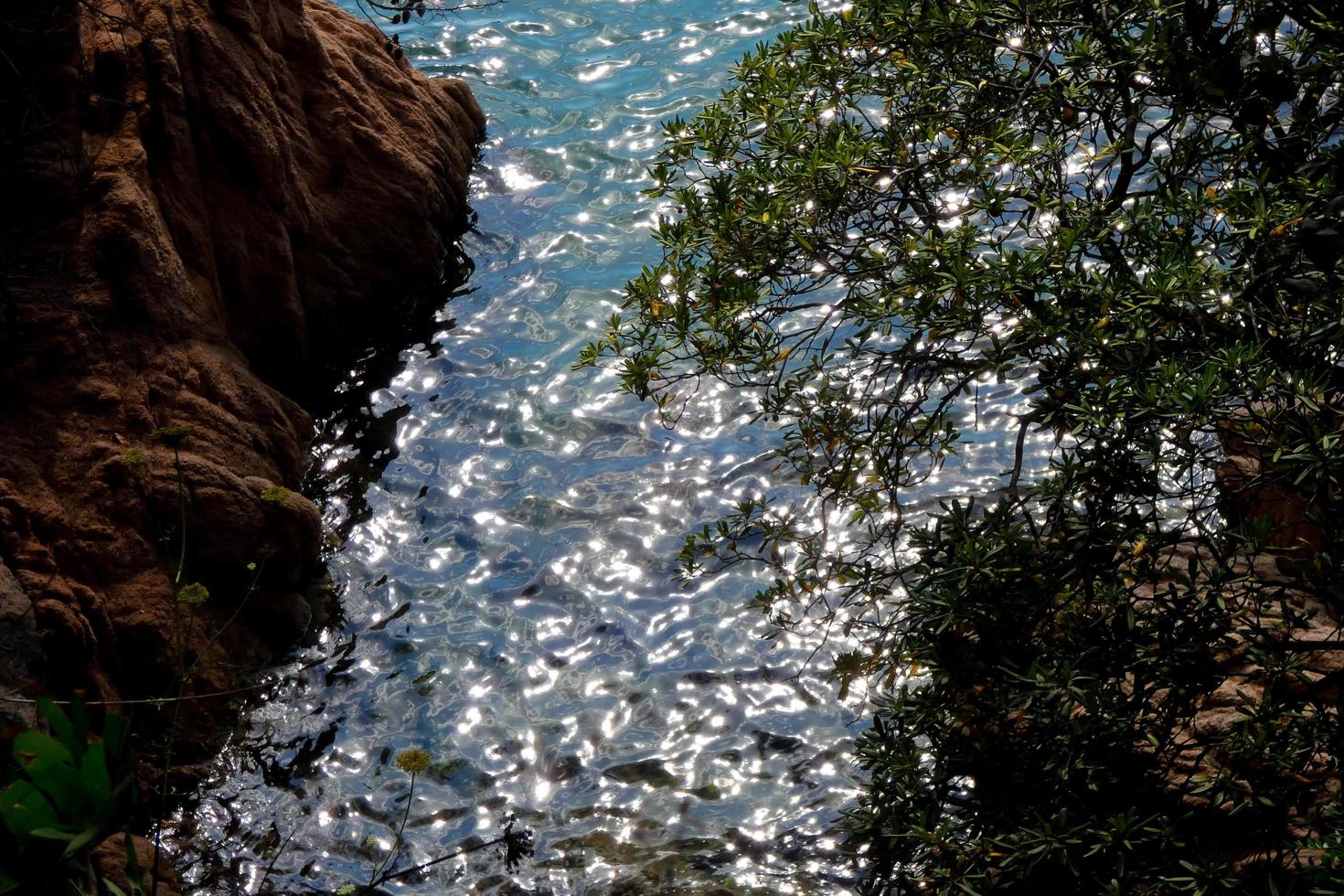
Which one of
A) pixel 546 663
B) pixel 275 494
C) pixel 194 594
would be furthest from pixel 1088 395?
pixel 546 663

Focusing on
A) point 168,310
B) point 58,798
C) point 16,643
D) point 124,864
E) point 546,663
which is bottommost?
point 546,663

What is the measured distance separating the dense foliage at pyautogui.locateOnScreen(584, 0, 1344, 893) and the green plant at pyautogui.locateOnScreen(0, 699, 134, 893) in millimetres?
2175

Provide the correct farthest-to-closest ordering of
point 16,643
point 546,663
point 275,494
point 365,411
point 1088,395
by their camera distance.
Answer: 1. point 365,411
2. point 546,663
3. point 275,494
4. point 16,643
5. point 1088,395

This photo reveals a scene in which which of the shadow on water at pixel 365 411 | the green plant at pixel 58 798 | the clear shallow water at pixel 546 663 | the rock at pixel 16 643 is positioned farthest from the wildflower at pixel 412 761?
the shadow on water at pixel 365 411

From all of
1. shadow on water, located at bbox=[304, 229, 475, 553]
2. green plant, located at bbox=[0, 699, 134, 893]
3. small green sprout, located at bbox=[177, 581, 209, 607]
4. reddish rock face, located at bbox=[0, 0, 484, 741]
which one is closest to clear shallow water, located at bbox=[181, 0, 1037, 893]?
shadow on water, located at bbox=[304, 229, 475, 553]

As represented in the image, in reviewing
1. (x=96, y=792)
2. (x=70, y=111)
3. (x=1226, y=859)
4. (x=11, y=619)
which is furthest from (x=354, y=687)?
(x=1226, y=859)

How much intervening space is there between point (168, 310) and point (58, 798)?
428cm

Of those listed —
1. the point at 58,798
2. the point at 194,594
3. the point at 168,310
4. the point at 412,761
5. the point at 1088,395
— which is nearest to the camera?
the point at 1088,395

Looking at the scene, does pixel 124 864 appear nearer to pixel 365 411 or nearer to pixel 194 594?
pixel 194 594

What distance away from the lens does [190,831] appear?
562 centimetres

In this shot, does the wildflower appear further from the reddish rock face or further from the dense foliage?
the dense foliage

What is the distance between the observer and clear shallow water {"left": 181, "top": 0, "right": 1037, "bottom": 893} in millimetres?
5703

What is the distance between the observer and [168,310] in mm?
7113

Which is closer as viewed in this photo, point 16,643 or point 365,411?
point 16,643
